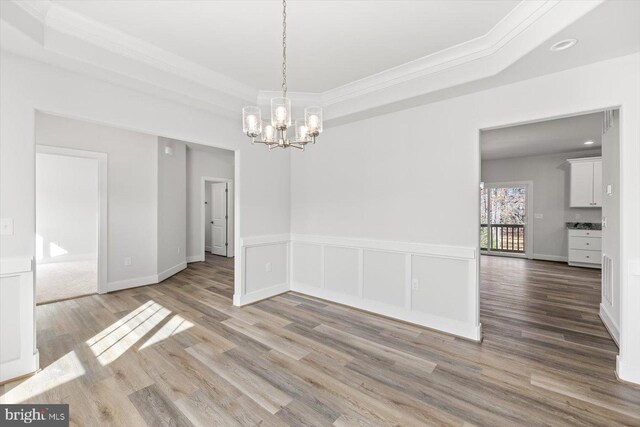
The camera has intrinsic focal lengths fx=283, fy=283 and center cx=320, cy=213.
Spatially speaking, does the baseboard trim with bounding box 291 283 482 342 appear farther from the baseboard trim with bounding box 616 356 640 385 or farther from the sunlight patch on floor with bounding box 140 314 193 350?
the sunlight patch on floor with bounding box 140 314 193 350

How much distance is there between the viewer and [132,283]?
468 centimetres

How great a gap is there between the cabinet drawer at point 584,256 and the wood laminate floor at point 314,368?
326 cm

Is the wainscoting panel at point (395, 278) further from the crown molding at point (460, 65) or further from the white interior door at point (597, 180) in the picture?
the white interior door at point (597, 180)

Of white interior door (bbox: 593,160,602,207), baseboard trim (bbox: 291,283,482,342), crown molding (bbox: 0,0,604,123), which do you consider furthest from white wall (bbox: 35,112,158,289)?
white interior door (bbox: 593,160,602,207)

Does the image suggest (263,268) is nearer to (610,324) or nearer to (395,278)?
(395,278)

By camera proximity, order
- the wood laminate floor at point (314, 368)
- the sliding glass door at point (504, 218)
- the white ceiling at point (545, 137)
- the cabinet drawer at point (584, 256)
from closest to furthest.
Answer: the wood laminate floor at point (314, 368)
the white ceiling at point (545, 137)
the cabinet drawer at point (584, 256)
the sliding glass door at point (504, 218)

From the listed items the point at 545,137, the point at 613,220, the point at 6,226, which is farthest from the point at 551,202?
the point at 6,226

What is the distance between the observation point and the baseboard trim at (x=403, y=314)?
2961mm

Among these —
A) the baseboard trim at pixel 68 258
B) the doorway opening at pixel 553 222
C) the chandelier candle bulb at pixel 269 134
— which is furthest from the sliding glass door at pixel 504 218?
the baseboard trim at pixel 68 258

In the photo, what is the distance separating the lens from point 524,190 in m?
7.73

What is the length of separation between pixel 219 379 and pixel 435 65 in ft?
11.2

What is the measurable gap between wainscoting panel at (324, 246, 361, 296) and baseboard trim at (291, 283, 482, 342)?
10 cm

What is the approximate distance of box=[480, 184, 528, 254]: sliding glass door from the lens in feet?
26.1

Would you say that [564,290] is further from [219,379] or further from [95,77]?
[95,77]
